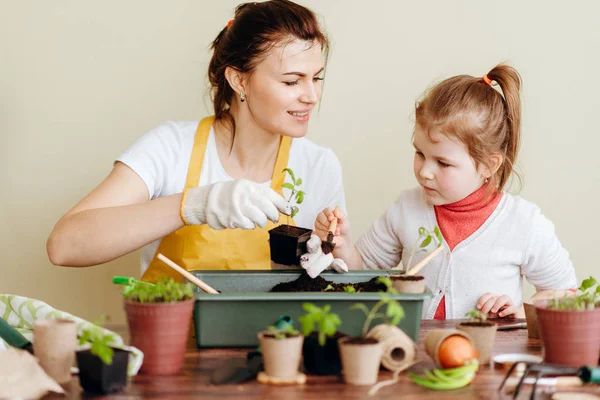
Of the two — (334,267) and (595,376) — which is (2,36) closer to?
(334,267)

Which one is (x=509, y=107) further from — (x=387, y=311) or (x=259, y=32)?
(x=387, y=311)

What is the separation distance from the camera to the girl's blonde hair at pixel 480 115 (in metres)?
2.02

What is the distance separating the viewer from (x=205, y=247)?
2102 millimetres

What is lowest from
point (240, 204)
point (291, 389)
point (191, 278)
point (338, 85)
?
point (291, 389)

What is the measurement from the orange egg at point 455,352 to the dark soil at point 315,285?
0.29 metres

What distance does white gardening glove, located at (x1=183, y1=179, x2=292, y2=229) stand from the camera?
1616 millimetres

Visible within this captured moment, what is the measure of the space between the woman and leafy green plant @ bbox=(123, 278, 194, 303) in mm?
528

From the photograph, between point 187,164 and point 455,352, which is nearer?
point 455,352

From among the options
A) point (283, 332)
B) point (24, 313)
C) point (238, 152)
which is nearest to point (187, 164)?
point (238, 152)

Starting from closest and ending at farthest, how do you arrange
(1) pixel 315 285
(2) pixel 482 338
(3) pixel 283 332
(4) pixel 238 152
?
(3) pixel 283 332
(2) pixel 482 338
(1) pixel 315 285
(4) pixel 238 152

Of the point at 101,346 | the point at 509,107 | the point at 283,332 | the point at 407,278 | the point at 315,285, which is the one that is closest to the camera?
the point at 101,346

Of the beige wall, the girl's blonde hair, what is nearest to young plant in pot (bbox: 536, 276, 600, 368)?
the girl's blonde hair

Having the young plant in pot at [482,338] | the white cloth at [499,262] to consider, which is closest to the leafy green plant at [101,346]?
the young plant in pot at [482,338]

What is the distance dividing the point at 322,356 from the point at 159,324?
27 cm
